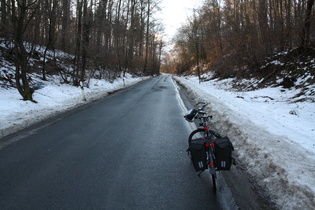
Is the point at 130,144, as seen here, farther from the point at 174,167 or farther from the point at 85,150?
the point at 174,167

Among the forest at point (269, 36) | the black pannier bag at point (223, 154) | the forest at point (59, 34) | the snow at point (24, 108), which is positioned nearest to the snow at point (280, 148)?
the black pannier bag at point (223, 154)

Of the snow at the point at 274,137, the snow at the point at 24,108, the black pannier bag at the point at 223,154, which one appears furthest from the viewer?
the snow at the point at 24,108

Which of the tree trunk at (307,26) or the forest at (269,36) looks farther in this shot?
the forest at (269,36)

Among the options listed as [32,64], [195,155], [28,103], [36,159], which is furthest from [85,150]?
[32,64]

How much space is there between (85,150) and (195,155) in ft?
8.97

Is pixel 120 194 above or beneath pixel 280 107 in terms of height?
beneath

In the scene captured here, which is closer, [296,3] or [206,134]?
[206,134]

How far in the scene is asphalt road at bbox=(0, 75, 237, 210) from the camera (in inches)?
124

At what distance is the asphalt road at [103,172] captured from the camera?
316 cm

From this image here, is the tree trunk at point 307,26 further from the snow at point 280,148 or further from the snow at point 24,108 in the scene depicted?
the snow at point 24,108

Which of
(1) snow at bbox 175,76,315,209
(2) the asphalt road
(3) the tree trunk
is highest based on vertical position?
(3) the tree trunk

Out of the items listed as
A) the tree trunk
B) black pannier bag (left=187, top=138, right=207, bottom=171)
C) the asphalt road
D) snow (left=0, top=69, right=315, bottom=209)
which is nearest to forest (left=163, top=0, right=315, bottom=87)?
the tree trunk

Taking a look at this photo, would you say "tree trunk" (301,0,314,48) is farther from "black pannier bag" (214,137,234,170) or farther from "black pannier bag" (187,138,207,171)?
"black pannier bag" (187,138,207,171)

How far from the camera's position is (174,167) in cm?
431
